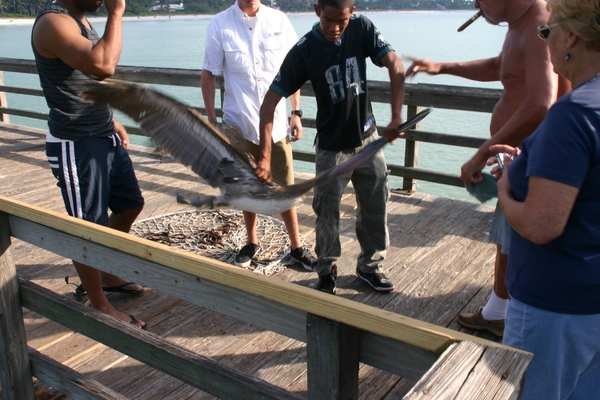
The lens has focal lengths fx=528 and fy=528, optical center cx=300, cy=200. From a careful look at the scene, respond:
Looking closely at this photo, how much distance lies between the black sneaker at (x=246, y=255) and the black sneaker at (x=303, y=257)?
325 mm

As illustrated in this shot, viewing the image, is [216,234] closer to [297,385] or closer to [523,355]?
[297,385]

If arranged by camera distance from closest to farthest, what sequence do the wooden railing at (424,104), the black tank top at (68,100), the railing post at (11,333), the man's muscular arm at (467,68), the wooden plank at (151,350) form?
1. the wooden plank at (151,350)
2. the railing post at (11,333)
3. the black tank top at (68,100)
4. the man's muscular arm at (467,68)
5. the wooden railing at (424,104)

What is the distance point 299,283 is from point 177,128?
1.47m

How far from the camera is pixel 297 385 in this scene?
285 cm

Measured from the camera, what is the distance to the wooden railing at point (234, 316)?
135 cm

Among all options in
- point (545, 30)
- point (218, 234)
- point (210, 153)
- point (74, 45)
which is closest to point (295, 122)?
point (210, 153)

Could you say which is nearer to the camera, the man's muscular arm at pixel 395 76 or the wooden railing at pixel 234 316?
the wooden railing at pixel 234 316

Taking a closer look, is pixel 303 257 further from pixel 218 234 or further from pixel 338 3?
pixel 338 3

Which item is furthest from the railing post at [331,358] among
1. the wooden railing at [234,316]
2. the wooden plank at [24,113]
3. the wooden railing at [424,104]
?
the wooden plank at [24,113]

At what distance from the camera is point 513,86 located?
2.82 meters

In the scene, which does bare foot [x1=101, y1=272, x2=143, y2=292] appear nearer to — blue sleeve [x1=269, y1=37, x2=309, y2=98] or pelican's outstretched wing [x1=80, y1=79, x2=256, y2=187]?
pelican's outstretched wing [x1=80, y1=79, x2=256, y2=187]

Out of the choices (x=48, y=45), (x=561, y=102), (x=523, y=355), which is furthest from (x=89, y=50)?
(x=523, y=355)

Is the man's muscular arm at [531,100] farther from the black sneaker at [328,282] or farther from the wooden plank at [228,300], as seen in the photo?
the black sneaker at [328,282]

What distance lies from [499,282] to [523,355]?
184cm
